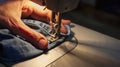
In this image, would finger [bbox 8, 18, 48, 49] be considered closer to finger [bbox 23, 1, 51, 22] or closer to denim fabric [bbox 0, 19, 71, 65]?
denim fabric [bbox 0, 19, 71, 65]

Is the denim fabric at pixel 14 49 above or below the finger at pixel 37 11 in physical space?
below

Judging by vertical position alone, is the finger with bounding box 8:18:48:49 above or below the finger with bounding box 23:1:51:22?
below

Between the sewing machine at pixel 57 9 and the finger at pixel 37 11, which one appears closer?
the sewing machine at pixel 57 9

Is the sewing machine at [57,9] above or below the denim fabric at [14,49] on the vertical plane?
above

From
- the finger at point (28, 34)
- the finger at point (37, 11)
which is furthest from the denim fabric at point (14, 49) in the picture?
the finger at point (37, 11)

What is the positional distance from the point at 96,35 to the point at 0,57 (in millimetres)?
439

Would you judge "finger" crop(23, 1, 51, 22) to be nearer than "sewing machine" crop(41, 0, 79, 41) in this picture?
No

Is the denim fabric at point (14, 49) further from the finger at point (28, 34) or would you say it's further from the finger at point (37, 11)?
the finger at point (37, 11)

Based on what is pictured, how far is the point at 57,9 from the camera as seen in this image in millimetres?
831

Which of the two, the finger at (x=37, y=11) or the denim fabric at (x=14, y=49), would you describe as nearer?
the denim fabric at (x=14, y=49)

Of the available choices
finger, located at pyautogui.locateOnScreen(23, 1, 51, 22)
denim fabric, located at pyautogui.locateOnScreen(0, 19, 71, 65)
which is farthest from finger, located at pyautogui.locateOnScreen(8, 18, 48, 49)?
finger, located at pyautogui.locateOnScreen(23, 1, 51, 22)

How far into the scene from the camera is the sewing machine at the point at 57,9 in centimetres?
82

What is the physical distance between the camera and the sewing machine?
824 mm

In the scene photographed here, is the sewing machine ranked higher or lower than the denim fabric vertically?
higher
